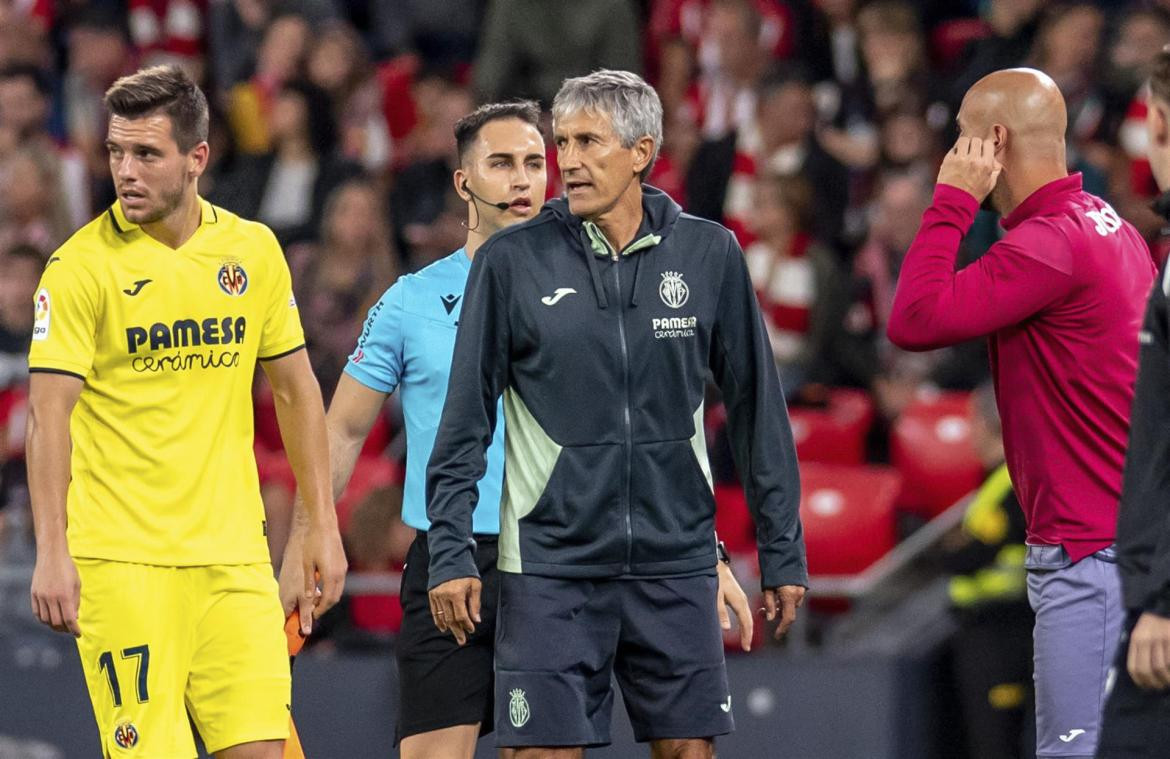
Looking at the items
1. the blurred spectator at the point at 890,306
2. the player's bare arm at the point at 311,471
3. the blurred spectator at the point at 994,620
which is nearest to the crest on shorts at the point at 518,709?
the player's bare arm at the point at 311,471

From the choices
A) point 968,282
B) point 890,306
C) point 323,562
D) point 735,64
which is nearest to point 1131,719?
point 968,282

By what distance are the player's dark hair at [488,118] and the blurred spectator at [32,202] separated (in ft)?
22.4

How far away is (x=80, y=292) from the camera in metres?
5.80

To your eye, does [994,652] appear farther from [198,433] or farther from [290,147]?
[290,147]

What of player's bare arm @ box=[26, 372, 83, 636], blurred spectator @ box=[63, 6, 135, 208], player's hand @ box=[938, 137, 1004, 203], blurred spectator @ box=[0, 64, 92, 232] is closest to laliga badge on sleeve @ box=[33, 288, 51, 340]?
player's bare arm @ box=[26, 372, 83, 636]

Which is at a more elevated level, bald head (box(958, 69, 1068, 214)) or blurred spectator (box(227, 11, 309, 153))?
blurred spectator (box(227, 11, 309, 153))

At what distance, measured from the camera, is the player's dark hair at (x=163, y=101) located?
19.5 ft

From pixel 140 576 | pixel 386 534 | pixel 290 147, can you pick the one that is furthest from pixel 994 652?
pixel 290 147

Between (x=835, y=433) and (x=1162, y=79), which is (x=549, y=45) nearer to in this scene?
(x=835, y=433)

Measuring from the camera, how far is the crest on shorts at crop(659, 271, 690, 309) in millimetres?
5645

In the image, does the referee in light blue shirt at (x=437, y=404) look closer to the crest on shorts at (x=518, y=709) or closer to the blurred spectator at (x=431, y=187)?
the crest on shorts at (x=518, y=709)

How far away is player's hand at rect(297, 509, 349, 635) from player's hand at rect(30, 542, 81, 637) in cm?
83

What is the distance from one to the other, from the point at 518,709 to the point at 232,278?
1529 mm

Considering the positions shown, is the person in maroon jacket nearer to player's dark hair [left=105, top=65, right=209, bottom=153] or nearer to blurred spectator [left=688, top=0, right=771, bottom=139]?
player's dark hair [left=105, top=65, right=209, bottom=153]
